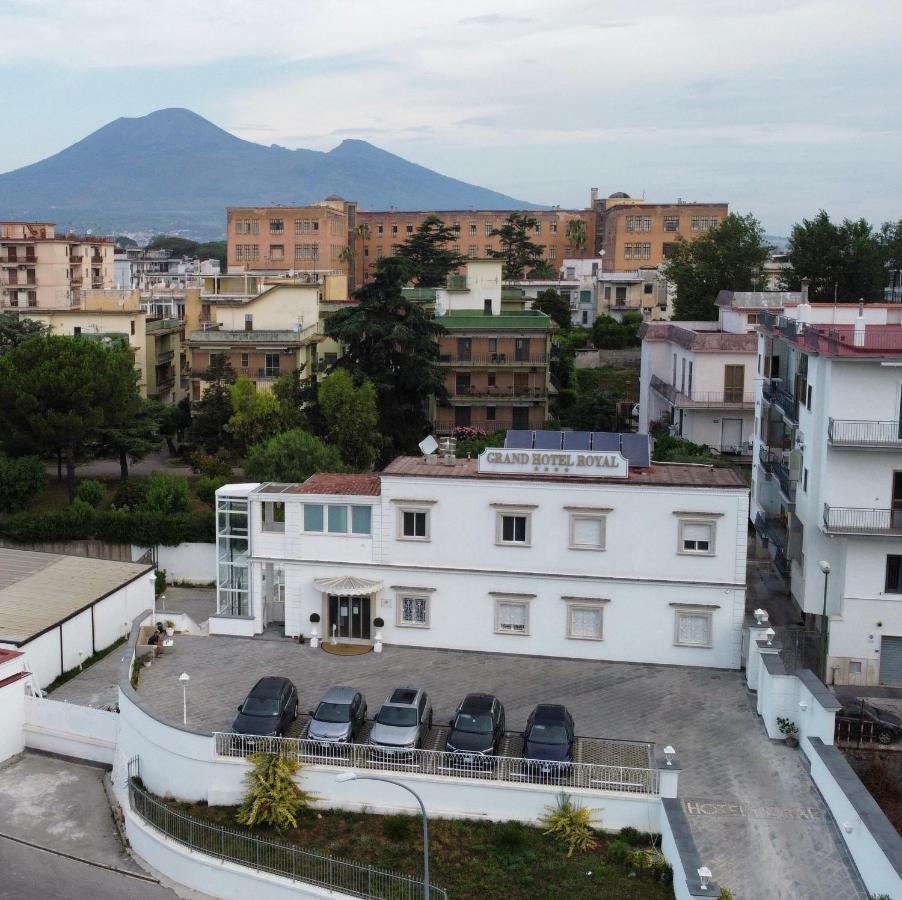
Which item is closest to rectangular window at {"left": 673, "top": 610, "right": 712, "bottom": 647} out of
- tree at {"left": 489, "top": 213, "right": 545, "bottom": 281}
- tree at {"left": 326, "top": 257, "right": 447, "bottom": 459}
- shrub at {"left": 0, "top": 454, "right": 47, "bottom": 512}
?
tree at {"left": 326, "top": 257, "right": 447, "bottom": 459}

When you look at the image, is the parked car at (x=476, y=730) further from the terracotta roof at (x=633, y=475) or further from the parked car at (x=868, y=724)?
the parked car at (x=868, y=724)

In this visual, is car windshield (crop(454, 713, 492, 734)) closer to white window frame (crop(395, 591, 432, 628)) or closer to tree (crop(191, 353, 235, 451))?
white window frame (crop(395, 591, 432, 628))

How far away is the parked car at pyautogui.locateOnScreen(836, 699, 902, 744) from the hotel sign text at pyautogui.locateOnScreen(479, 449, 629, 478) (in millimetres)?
8786

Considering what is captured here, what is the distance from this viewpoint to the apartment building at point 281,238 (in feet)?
370

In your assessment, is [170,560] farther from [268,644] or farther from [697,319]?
[697,319]

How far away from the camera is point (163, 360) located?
244 feet

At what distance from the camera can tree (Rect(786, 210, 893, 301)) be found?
7181 centimetres

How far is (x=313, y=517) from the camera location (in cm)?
3266

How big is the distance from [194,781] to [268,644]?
728 cm

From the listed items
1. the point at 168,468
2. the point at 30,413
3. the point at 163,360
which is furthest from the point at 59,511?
the point at 163,360

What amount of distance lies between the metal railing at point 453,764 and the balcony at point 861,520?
1170 centimetres

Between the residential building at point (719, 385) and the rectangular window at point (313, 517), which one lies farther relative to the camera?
the residential building at point (719, 385)

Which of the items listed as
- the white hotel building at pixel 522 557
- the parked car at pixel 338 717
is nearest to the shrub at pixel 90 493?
the white hotel building at pixel 522 557

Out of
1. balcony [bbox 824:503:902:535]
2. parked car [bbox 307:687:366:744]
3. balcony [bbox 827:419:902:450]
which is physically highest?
balcony [bbox 827:419:902:450]
